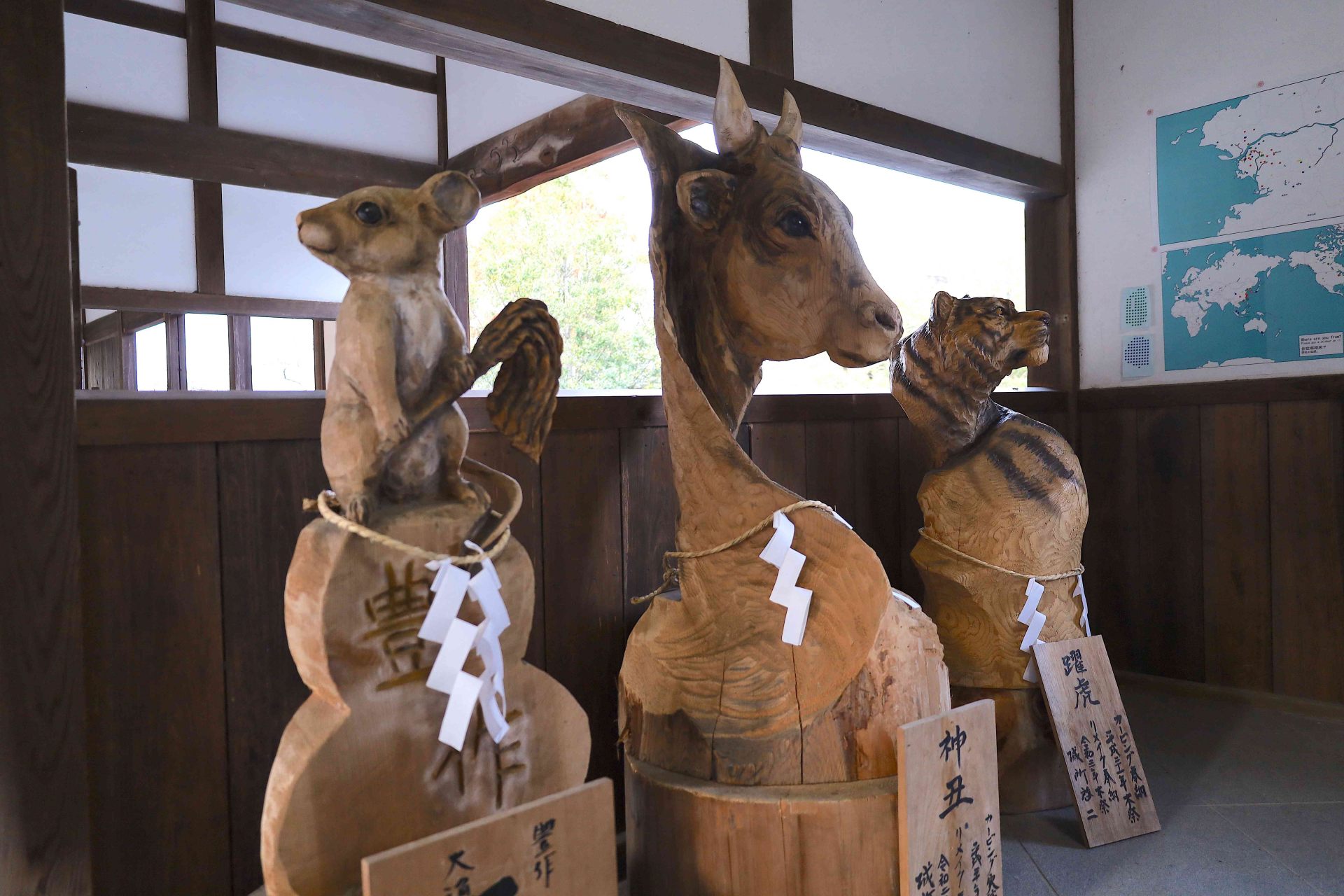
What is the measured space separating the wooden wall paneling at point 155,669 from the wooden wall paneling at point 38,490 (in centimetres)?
7

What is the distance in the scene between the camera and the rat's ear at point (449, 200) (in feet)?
3.62

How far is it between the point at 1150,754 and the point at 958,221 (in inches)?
217

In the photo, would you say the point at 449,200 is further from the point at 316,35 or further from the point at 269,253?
the point at 316,35

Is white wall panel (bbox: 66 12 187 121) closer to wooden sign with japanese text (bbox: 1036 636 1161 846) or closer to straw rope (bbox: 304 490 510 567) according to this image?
straw rope (bbox: 304 490 510 567)

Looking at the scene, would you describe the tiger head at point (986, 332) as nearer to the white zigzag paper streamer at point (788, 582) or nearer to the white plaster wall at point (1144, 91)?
the white zigzag paper streamer at point (788, 582)

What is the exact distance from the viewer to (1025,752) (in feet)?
6.93

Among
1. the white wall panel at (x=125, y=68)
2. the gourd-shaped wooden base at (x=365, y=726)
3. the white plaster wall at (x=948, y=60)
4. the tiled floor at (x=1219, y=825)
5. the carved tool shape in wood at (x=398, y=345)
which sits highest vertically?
the white wall panel at (x=125, y=68)

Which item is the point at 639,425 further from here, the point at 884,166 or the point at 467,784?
the point at 884,166

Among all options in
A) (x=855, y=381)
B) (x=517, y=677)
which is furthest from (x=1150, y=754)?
(x=855, y=381)

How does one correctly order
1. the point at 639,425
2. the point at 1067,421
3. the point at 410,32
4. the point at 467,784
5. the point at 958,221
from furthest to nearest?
the point at 958,221, the point at 1067,421, the point at 639,425, the point at 410,32, the point at 467,784

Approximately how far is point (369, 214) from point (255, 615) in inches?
28.7

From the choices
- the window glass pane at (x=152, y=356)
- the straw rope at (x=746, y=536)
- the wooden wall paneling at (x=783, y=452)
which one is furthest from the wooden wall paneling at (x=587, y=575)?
the window glass pane at (x=152, y=356)

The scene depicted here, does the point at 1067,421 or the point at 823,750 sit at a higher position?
the point at 1067,421

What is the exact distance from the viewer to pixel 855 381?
364 inches
